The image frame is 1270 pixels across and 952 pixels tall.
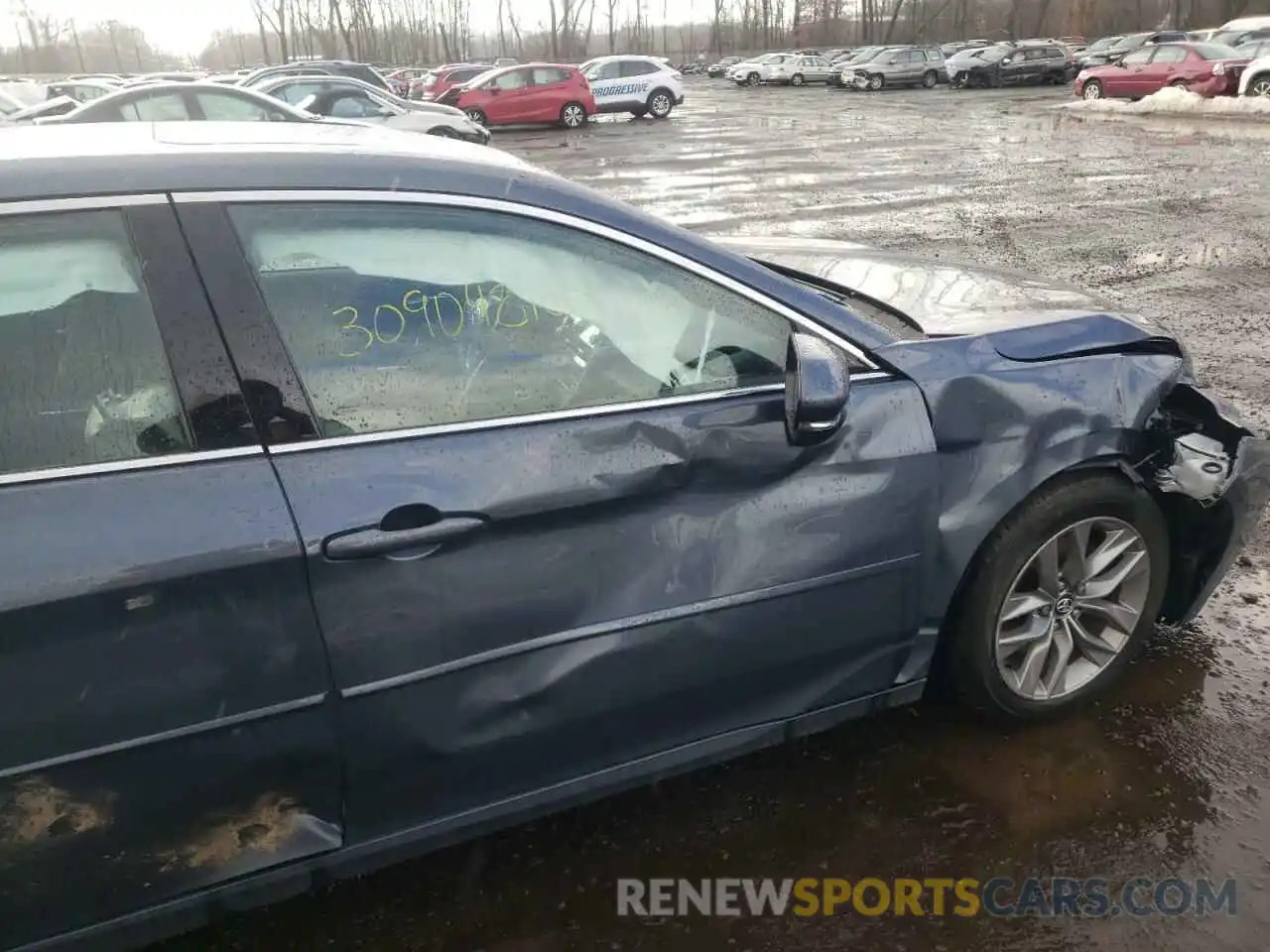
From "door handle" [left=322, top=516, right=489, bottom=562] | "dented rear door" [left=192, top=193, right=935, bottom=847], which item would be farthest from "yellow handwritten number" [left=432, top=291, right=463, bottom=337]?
"door handle" [left=322, top=516, right=489, bottom=562]

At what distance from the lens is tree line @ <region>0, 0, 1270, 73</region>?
5531 centimetres

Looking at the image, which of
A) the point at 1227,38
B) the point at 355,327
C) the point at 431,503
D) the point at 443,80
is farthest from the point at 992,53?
the point at 431,503

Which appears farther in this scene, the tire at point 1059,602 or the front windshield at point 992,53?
the front windshield at point 992,53

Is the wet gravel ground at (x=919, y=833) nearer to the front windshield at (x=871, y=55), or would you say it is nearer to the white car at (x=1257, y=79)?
the white car at (x=1257, y=79)

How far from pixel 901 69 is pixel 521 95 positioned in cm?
1748

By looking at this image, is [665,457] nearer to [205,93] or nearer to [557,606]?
[557,606]

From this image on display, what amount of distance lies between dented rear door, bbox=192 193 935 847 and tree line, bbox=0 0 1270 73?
5897 centimetres

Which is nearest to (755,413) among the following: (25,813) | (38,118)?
(25,813)

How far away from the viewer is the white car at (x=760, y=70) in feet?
137

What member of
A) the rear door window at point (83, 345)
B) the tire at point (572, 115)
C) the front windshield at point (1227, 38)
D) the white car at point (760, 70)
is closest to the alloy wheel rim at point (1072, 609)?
the rear door window at point (83, 345)

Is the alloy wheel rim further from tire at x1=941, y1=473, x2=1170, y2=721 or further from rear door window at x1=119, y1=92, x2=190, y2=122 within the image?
rear door window at x1=119, y1=92, x2=190, y2=122

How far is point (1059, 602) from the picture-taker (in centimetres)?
262

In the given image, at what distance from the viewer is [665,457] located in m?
2.03

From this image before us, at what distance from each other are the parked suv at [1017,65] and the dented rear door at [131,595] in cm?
3674
